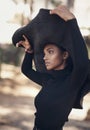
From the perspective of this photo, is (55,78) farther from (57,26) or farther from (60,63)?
(57,26)

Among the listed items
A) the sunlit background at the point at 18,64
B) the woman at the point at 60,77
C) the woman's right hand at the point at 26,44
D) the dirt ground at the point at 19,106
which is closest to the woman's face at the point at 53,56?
the woman at the point at 60,77

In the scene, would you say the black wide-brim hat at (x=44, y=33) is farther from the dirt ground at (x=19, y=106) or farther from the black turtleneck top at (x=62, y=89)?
the dirt ground at (x=19, y=106)

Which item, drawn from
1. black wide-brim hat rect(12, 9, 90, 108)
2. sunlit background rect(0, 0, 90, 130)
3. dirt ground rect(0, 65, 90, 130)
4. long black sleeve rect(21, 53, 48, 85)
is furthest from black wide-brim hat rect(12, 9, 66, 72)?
sunlit background rect(0, 0, 90, 130)

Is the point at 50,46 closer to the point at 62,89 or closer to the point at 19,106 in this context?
the point at 62,89

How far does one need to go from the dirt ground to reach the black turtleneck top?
2333 mm

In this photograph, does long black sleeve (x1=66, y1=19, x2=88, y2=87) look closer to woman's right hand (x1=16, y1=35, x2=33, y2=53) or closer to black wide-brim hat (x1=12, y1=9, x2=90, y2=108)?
black wide-brim hat (x1=12, y1=9, x2=90, y2=108)

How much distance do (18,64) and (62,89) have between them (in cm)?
522

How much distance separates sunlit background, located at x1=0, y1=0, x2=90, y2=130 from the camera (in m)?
5.05

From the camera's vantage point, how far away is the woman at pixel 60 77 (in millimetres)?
2105

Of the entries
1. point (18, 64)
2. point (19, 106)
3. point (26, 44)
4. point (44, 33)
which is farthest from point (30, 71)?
point (18, 64)

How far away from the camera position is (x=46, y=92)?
2.22 meters

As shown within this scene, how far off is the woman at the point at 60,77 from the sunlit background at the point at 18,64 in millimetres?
2596

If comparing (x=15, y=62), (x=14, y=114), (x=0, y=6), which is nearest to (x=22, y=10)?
(x=0, y=6)

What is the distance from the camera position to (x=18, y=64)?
736 cm
